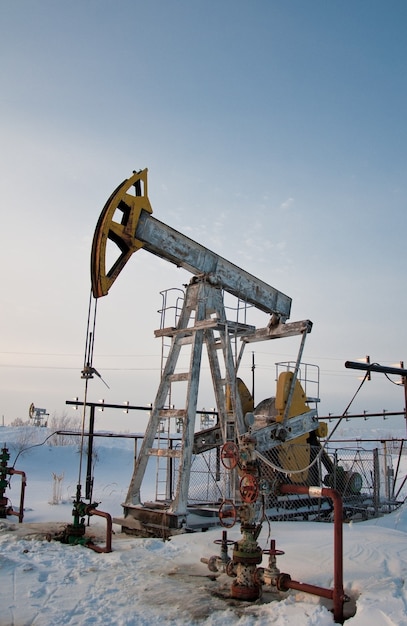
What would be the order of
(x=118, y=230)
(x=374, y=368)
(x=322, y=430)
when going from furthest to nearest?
(x=322, y=430), (x=118, y=230), (x=374, y=368)

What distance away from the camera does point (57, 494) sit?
11641 mm

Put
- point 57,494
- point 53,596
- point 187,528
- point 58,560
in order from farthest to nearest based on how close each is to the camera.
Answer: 1. point 57,494
2. point 187,528
3. point 58,560
4. point 53,596

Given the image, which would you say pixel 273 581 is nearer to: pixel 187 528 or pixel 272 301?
pixel 187 528

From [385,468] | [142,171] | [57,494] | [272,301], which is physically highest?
[142,171]

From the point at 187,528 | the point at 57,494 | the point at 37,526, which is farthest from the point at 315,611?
the point at 57,494

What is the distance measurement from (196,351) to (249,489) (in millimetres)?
3663

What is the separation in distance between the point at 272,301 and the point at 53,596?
6575 millimetres

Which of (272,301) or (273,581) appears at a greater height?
(272,301)

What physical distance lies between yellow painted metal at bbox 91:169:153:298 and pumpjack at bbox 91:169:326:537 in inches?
0.5

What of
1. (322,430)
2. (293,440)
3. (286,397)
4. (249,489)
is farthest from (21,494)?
(322,430)

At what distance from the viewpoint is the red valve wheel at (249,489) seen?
14.4 feet

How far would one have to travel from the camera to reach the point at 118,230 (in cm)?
732

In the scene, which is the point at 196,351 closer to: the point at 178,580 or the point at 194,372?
the point at 194,372

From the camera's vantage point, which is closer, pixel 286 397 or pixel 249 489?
pixel 249 489
